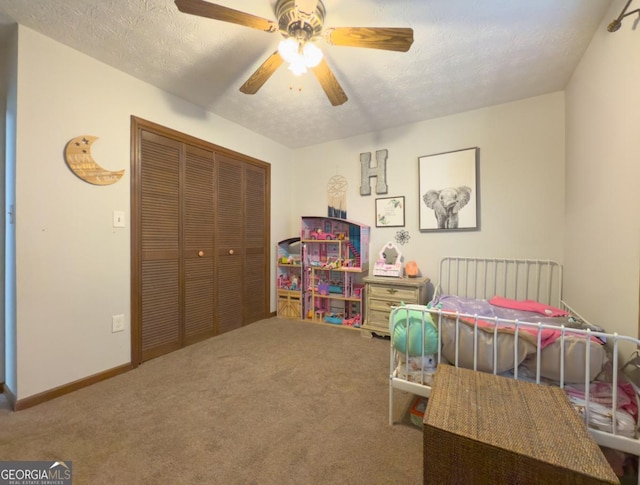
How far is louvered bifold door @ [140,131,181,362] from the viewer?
2316mm

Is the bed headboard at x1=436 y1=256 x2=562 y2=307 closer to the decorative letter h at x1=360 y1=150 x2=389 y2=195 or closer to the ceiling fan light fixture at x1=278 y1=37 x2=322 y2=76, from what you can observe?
the decorative letter h at x1=360 y1=150 x2=389 y2=195

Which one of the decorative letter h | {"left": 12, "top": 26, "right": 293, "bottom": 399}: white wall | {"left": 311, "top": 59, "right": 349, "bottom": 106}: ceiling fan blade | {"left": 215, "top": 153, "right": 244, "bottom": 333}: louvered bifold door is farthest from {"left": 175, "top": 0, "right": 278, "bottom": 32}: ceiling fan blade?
the decorative letter h

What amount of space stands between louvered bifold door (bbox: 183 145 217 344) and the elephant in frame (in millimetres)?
2451

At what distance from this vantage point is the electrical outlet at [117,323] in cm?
212

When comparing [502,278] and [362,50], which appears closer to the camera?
[362,50]

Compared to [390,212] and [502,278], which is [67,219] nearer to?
[390,212]

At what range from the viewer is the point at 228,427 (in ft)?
5.01

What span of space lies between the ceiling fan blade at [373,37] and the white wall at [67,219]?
1.83 meters

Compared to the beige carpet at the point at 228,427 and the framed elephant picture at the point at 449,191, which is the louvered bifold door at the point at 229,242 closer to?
the beige carpet at the point at 228,427

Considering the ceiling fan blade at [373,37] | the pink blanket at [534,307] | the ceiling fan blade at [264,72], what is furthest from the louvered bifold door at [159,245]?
the pink blanket at [534,307]

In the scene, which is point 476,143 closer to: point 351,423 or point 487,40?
point 487,40

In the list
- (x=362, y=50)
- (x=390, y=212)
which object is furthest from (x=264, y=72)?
(x=390, y=212)

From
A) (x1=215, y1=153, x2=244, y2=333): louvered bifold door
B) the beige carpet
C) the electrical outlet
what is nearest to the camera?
the beige carpet

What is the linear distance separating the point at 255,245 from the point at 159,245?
48.1 inches
